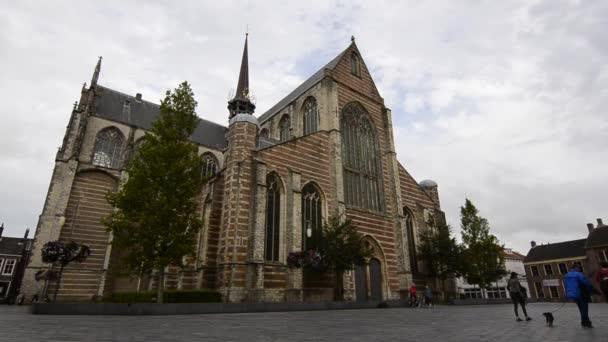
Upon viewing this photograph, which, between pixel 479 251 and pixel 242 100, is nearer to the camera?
pixel 479 251

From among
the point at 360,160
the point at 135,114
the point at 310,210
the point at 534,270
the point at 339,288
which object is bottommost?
the point at 339,288

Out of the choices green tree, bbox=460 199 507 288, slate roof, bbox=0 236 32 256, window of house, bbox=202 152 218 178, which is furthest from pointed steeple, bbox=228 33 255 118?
slate roof, bbox=0 236 32 256

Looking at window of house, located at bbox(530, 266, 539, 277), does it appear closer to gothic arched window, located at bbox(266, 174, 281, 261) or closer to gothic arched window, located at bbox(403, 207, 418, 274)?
gothic arched window, located at bbox(403, 207, 418, 274)

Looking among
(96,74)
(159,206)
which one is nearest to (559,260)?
(159,206)

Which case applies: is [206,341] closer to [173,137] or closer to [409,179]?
[173,137]

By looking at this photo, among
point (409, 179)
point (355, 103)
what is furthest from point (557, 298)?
point (355, 103)

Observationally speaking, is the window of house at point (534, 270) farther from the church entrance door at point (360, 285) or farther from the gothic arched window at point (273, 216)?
the gothic arched window at point (273, 216)

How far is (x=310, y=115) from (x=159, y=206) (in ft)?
58.3

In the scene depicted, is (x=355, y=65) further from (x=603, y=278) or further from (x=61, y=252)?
(x=603, y=278)

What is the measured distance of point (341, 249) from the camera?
19.6 meters

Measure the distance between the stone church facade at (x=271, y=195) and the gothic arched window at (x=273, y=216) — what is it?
7 cm

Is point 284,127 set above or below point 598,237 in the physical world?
above

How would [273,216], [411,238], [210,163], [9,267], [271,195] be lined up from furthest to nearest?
[9,267] → [210,163] → [411,238] → [271,195] → [273,216]

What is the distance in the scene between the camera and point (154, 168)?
647 inches
